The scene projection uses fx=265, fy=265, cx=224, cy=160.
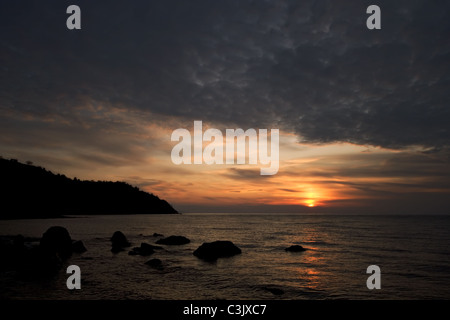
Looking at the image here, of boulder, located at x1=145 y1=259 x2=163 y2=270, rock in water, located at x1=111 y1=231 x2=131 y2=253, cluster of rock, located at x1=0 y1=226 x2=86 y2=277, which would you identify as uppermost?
cluster of rock, located at x1=0 y1=226 x2=86 y2=277

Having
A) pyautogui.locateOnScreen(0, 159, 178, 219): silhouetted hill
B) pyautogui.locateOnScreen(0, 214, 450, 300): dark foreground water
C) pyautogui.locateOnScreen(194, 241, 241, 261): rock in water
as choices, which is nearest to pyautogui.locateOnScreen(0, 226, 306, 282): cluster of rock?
pyautogui.locateOnScreen(194, 241, 241, 261): rock in water

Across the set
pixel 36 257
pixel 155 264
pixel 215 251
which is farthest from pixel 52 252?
pixel 215 251

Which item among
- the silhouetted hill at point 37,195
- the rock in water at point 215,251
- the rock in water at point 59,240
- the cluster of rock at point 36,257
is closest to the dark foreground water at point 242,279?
the rock in water at point 215,251

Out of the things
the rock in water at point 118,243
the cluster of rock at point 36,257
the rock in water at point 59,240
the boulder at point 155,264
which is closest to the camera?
the cluster of rock at point 36,257

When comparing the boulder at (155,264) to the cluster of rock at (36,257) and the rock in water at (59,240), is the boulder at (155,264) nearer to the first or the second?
the cluster of rock at (36,257)

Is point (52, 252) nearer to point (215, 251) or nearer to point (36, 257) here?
point (36, 257)

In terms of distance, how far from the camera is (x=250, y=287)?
1889cm

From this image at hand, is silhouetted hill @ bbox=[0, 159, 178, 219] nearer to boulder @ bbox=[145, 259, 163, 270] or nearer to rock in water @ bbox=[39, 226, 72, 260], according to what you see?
rock in water @ bbox=[39, 226, 72, 260]

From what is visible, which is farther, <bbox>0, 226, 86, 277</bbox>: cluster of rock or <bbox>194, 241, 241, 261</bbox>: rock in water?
<bbox>194, 241, 241, 261</bbox>: rock in water

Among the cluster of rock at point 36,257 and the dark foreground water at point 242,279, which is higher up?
the cluster of rock at point 36,257

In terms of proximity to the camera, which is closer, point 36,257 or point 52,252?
point 36,257
